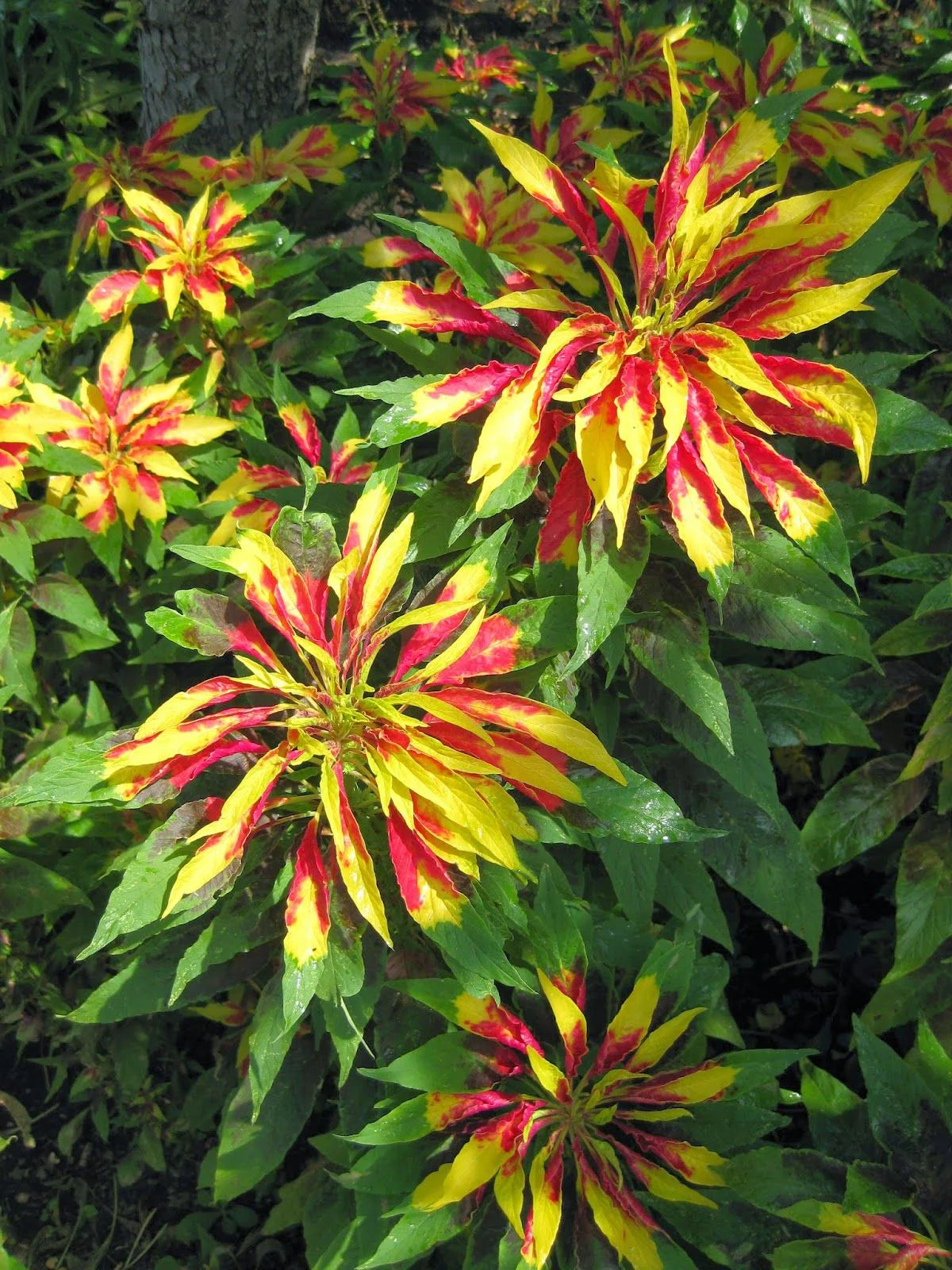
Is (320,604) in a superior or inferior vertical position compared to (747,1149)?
superior

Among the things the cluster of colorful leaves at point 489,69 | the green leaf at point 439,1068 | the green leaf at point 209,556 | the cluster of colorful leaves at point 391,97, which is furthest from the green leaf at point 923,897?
the cluster of colorful leaves at point 489,69

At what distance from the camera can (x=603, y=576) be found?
119cm

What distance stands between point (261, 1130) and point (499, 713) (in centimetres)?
81

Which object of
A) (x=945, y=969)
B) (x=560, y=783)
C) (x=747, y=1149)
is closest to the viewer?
(x=560, y=783)

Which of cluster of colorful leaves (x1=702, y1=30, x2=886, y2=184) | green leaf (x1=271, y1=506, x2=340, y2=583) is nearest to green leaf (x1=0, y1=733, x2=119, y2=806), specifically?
green leaf (x1=271, y1=506, x2=340, y2=583)

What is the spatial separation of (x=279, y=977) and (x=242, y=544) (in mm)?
553

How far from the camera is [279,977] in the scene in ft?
4.41

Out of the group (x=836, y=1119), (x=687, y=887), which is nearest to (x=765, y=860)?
(x=687, y=887)

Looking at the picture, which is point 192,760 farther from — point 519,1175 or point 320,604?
point 519,1175

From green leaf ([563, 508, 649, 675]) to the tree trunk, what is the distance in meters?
1.89

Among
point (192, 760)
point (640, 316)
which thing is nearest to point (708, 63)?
point (640, 316)

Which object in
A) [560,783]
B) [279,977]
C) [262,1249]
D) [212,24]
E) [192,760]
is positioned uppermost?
[212,24]

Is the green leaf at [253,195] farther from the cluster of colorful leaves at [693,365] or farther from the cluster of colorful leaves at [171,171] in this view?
the cluster of colorful leaves at [693,365]

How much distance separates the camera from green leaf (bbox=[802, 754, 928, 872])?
66.9 inches
